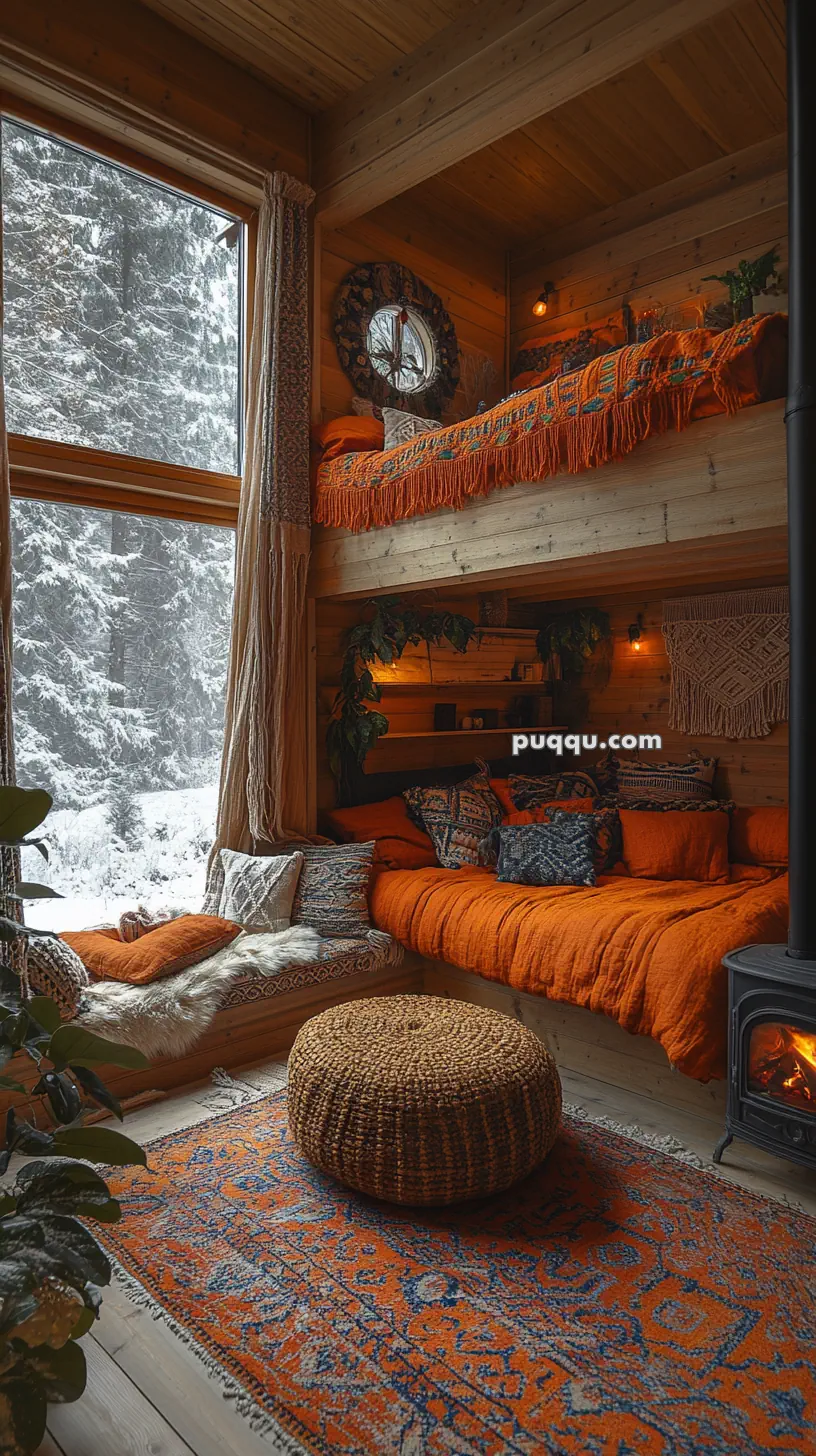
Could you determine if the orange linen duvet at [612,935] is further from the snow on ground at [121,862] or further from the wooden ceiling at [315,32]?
the wooden ceiling at [315,32]

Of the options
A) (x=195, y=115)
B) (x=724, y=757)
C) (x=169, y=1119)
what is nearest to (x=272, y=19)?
(x=195, y=115)

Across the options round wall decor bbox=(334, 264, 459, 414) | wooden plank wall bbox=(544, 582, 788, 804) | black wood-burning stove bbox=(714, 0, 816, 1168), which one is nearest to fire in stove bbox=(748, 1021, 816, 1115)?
black wood-burning stove bbox=(714, 0, 816, 1168)

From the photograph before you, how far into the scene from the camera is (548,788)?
4.27 meters

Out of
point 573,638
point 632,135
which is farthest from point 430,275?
point 573,638

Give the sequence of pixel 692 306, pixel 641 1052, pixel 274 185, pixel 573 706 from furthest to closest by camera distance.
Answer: pixel 573 706 < pixel 692 306 < pixel 274 185 < pixel 641 1052

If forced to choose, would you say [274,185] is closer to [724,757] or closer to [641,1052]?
[724,757]

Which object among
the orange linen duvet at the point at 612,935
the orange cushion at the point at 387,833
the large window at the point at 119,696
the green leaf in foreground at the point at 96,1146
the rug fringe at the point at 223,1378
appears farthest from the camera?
the orange cushion at the point at 387,833

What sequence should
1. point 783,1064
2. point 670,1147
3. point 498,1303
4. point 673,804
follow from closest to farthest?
point 498,1303 < point 783,1064 < point 670,1147 < point 673,804

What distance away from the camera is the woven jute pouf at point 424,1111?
6.84 ft

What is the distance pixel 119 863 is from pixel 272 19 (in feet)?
10.5

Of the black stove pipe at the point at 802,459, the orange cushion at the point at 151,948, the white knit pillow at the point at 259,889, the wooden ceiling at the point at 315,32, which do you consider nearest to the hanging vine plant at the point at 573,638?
the white knit pillow at the point at 259,889

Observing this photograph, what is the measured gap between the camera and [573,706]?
192 inches

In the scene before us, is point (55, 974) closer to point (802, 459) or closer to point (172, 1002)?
point (172, 1002)

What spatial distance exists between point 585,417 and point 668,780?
211 cm
